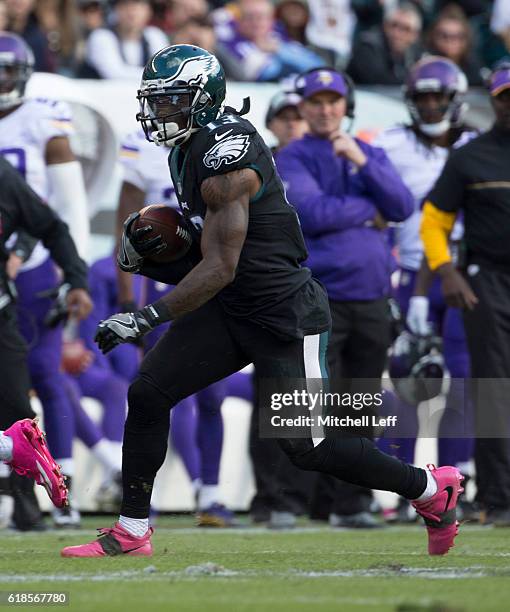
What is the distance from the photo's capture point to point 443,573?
5.01m

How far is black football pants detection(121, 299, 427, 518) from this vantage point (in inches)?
214

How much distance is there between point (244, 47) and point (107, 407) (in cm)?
361

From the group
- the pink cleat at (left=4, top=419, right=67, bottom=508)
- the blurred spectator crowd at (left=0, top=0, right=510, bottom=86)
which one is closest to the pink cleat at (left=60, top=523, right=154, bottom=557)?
the pink cleat at (left=4, top=419, right=67, bottom=508)

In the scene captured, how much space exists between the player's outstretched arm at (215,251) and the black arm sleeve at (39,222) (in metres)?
1.91

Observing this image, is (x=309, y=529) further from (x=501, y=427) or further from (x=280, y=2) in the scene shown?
(x=280, y=2)

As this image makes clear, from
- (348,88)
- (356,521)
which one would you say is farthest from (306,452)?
(348,88)

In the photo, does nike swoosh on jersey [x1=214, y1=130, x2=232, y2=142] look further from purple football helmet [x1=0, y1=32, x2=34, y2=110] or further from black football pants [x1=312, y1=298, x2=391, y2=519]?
purple football helmet [x1=0, y1=32, x2=34, y2=110]

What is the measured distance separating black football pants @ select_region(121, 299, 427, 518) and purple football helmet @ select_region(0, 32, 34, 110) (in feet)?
8.42

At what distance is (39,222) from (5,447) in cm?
164

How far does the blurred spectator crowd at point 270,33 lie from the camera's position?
1099cm

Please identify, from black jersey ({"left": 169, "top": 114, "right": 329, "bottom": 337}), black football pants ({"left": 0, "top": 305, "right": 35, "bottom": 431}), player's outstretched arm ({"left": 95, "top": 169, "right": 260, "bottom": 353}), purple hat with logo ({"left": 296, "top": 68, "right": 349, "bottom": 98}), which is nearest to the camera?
player's outstretched arm ({"left": 95, "top": 169, "right": 260, "bottom": 353})

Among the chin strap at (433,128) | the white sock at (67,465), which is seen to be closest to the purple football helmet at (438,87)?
the chin strap at (433,128)

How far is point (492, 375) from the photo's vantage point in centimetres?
753

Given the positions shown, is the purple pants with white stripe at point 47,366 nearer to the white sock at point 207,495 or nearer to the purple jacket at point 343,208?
the white sock at point 207,495
